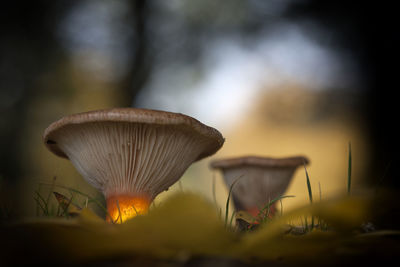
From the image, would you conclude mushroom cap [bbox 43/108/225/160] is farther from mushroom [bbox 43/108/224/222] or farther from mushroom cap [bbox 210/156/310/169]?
mushroom cap [bbox 210/156/310/169]

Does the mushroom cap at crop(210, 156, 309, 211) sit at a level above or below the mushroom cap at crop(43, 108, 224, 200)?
below

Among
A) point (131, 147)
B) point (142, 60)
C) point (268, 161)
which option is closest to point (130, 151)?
point (131, 147)

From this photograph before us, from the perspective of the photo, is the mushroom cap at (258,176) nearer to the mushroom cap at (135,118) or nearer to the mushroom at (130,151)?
the mushroom at (130,151)

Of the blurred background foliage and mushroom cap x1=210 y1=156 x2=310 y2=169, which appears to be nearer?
mushroom cap x1=210 y1=156 x2=310 y2=169

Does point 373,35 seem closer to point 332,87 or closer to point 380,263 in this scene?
point 332,87

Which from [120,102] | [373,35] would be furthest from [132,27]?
[373,35]

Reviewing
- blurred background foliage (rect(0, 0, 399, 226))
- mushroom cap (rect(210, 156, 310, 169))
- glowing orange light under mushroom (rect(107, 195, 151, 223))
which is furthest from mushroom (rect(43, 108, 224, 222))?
blurred background foliage (rect(0, 0, 399, 226))
